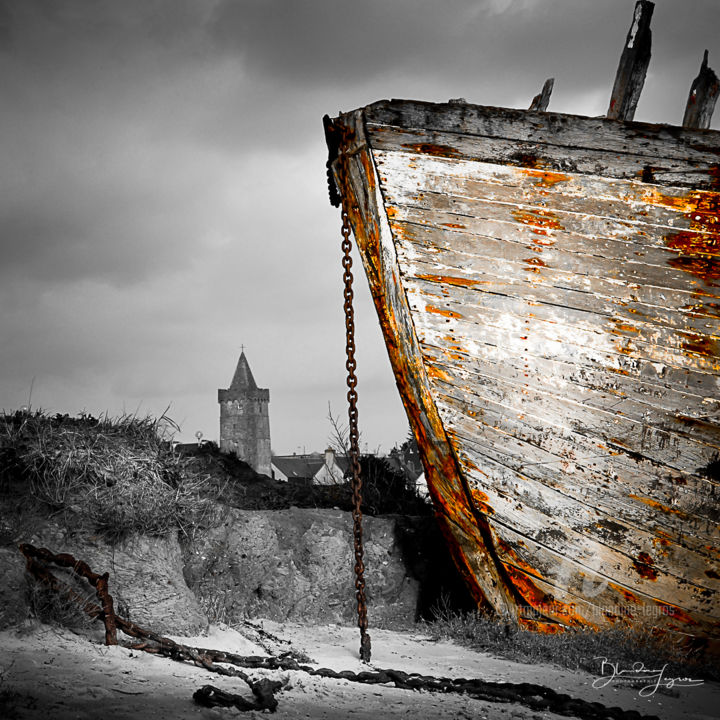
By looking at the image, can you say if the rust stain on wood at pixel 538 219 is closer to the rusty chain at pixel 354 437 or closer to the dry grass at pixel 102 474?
the rusty chain at pixel 354 437

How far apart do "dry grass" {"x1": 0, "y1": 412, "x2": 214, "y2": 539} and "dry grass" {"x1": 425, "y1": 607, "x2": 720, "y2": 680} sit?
2.33 m

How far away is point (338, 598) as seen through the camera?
5531mm

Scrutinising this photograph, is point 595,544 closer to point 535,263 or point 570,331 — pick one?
point 570,331

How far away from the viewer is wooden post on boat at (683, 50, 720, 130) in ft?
15.3

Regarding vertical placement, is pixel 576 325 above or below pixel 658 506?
above

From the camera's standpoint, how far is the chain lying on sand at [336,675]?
10.1ft

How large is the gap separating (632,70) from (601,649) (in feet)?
12.4

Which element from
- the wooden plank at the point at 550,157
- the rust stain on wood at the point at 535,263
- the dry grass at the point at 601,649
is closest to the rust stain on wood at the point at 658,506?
the dry grass at the point at 601,649

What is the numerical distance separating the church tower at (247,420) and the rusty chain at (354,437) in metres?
22.5

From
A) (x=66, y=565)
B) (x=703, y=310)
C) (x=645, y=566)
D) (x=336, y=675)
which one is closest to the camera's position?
(x=336, y=675)

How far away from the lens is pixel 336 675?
341cm

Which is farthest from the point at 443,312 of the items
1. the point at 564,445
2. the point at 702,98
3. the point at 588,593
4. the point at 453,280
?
the point at 702,98

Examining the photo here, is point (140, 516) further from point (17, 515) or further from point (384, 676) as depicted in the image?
point (384, 676)

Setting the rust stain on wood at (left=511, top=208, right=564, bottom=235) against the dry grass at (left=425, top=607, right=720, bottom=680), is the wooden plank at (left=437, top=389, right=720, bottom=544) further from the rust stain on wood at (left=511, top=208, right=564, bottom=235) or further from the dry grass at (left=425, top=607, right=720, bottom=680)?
the rust stain on wood at (left=511, top=208, right=564, bottom=235)
